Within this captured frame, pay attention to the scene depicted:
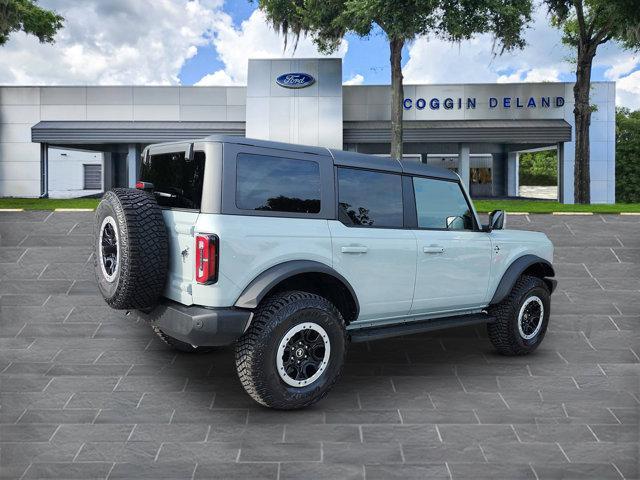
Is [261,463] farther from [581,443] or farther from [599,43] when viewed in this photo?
[599,43]

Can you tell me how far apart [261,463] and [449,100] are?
2686 cm

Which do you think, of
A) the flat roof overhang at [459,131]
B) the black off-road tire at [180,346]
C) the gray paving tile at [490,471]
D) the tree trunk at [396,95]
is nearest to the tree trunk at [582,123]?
the flat roof overhang at [459,131]

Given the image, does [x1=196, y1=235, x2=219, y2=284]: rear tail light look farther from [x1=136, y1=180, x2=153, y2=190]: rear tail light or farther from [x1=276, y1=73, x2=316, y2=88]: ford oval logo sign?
[x1=276, y1=73, x2=316, y2=88]: ford oval logo sign

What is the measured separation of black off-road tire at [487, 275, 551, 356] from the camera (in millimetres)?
6414

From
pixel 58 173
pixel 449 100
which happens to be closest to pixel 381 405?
pixel 449 100

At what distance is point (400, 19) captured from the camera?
65.4 feet

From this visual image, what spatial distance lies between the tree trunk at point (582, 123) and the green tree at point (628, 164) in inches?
827

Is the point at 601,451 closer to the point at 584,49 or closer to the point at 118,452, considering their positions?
the point at 118,452

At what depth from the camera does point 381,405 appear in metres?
5.00

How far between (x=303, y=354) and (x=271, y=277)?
0.70 m

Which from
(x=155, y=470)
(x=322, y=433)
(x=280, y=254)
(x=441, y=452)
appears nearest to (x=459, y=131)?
(x=280, y=254)

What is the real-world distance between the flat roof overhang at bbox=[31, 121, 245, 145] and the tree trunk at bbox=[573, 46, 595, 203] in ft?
47.7

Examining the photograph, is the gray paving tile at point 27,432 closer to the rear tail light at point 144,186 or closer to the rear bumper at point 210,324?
the rear bumper at point 210,324

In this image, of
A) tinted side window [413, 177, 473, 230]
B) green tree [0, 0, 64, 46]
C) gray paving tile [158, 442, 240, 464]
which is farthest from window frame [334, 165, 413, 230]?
green tree [0, 0, 64, 46]
